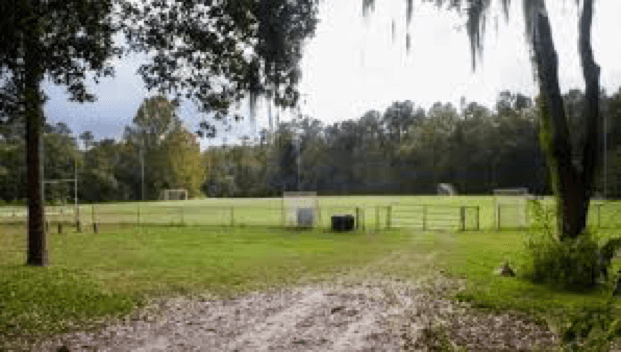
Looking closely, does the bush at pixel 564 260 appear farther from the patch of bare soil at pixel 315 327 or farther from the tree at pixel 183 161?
the tree at pixel 183 161

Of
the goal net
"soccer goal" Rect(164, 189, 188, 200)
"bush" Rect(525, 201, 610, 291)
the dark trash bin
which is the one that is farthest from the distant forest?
"bush" Rect(525, 201, 610, 291)

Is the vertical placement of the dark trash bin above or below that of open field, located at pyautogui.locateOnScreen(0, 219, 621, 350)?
above

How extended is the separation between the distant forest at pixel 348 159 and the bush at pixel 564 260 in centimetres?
4636

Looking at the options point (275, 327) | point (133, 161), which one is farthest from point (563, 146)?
point (133, 161)

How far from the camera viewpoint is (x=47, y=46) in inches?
321

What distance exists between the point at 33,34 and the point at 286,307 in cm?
550

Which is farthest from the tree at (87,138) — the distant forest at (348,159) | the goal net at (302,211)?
the goal net at (302,211)

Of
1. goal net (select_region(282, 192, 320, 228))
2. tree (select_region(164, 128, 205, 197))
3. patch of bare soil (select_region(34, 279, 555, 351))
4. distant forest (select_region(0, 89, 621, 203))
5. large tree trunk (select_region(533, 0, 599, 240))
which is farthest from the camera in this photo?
tree (select_region(164, 128, 205, 197))

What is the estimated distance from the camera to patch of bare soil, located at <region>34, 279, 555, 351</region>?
23.5 ft

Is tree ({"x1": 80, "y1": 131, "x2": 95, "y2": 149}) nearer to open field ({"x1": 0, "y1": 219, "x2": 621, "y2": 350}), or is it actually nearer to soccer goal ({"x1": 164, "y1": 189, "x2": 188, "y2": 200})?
soccer goal ({"x1": 164, "y1": 189, "x2": 188, "y2": 200})

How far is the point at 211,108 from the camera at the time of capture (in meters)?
9.19

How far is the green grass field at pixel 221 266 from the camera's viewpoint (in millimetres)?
9281

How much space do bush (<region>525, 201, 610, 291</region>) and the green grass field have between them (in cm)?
35

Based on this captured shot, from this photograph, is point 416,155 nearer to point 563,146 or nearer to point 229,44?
point 563,146
